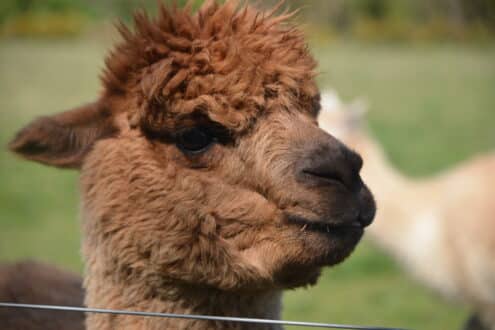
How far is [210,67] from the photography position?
2555mm

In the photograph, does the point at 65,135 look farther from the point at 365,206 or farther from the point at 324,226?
the point at 365,206

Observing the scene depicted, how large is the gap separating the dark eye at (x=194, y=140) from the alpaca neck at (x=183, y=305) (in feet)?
1.58

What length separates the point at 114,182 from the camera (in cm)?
264

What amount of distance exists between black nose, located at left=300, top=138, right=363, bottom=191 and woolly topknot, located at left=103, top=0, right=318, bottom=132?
0.85 ft

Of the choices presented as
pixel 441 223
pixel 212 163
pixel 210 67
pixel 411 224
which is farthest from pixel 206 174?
pixel 411 224

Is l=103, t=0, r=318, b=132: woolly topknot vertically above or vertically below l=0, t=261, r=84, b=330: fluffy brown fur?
above

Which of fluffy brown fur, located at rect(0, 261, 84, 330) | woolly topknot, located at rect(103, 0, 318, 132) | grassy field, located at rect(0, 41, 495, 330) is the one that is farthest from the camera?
grassy field, located at rect(0, 41, 495, 330)

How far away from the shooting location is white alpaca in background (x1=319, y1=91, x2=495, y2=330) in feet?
19.6

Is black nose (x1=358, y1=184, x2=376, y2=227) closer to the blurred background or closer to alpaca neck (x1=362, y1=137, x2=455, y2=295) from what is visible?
the blurred background

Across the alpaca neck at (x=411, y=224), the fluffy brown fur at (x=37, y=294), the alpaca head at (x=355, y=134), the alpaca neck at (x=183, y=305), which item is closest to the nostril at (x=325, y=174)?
the alpaca neck at (x=183, y=305)

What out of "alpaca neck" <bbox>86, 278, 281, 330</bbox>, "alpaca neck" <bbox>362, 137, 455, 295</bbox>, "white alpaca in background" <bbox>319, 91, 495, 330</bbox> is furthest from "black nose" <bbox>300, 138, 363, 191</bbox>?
Result: "alpaca neck" <bbox>362, 137, 455, 295</bbox>

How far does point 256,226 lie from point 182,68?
599 millimetres

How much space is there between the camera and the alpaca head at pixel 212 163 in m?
2.44

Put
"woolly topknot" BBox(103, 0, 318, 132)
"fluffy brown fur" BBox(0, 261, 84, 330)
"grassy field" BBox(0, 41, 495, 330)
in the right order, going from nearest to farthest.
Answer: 1. "woolly topknot" BBox(103, 0, 318, 132)
2. "fluffy brown fur" BBox(0, 261, 84, 330)
3. "grassy field" BBox(0, 41, 495, 330)
